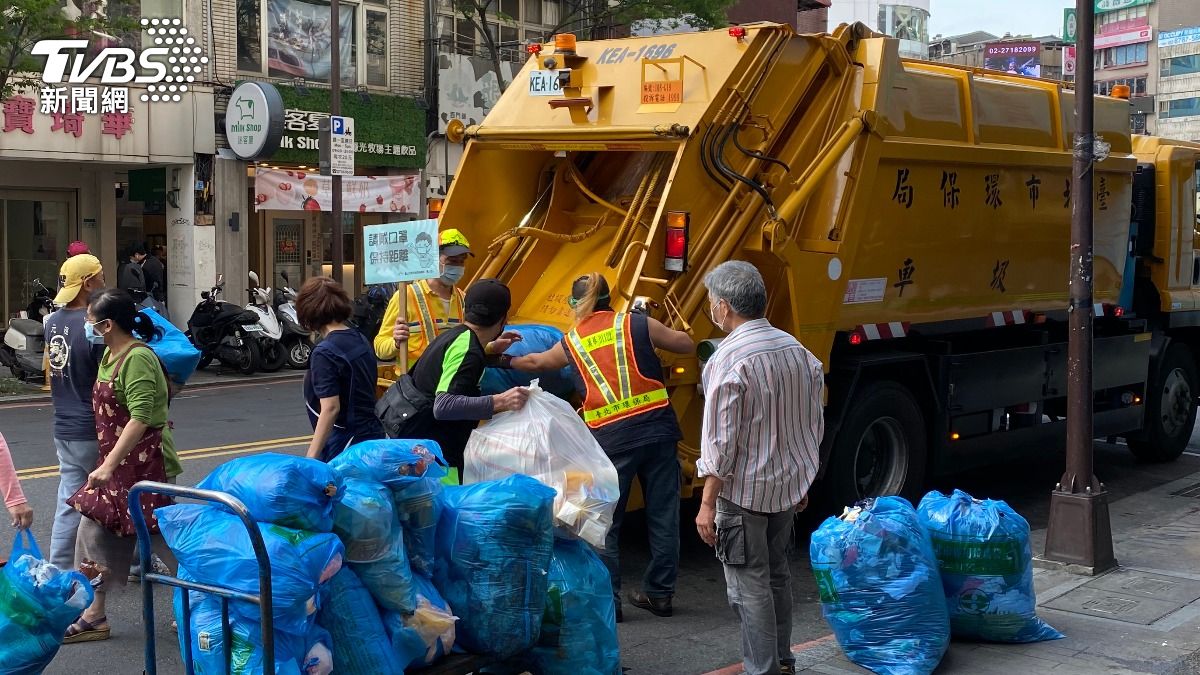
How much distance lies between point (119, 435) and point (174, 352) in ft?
2.01

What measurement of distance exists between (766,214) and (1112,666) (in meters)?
2.87

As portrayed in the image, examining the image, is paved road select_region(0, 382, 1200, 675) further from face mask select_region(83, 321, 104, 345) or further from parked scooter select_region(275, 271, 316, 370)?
parked scooter select_region(275, 271, 316, 370)

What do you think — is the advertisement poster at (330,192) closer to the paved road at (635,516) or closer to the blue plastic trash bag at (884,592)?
the paved road at (635,516)

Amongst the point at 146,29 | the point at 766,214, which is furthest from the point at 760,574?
the point at 146,29

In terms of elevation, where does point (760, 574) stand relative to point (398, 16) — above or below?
below

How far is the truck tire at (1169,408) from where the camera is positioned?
10.3 m

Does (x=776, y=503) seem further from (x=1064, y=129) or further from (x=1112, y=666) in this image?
(x=1064, y=129)

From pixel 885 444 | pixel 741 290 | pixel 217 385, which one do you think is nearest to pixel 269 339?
pixel 217 385

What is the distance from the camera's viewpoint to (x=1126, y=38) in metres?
94.8

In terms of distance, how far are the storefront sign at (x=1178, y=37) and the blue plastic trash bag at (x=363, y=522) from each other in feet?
321

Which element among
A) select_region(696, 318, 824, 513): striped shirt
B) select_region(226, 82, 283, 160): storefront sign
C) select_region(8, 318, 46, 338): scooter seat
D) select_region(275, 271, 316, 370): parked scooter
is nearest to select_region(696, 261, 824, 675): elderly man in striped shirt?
select_region(696, 318, 824, 513): striped shirt

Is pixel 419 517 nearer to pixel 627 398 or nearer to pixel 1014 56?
pixel 627 398

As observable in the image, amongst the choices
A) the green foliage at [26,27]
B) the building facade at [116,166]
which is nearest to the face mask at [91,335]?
the green foliage at [26,27]

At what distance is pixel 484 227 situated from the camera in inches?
311
